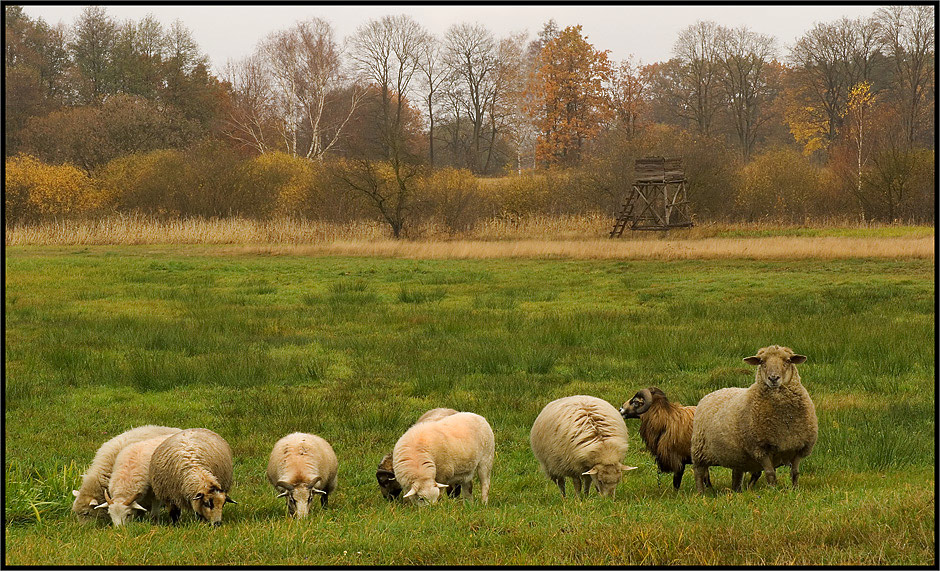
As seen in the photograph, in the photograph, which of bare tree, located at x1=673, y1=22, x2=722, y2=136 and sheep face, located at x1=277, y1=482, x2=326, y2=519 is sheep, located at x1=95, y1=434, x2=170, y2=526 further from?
bare tree, located at x1=673, y1=22, x2=722, y2=136

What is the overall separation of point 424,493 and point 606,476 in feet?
5.56

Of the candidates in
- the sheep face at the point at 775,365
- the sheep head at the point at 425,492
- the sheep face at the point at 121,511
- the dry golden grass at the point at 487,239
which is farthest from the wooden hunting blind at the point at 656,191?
the sheep face at the point at 121,511

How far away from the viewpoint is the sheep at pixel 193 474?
7.50 meters

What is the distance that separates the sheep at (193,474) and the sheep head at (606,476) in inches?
130

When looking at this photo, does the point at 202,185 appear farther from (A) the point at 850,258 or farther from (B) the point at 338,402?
(B) the point at 338,402

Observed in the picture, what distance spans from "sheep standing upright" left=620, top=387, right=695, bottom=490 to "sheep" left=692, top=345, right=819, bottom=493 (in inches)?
22.3

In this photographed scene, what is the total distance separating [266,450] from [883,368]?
30.9ft

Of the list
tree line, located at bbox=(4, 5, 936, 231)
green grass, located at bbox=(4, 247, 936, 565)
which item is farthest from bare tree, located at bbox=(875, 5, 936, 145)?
green grass, located at bbox=(4, 247, 936, 565)

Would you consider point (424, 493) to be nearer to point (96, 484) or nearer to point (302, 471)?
point (302, 471)

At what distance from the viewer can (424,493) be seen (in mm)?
7676

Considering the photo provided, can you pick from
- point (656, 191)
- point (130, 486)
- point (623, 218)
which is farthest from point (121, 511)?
point (656, 191)

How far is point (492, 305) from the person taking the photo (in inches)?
834

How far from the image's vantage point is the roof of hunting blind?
44.9m

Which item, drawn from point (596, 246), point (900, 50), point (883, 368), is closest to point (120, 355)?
point (883, 368)
